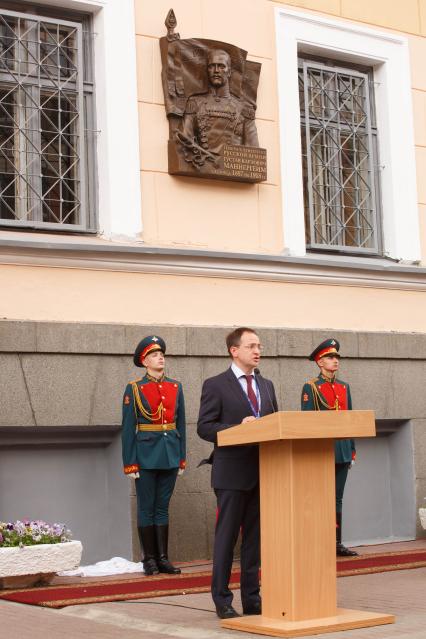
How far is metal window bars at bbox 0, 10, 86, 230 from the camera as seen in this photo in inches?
438

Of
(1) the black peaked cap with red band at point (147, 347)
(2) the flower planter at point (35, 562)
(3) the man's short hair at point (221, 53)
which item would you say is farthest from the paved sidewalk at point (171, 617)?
(3) the man's short hair at point (221, 53)

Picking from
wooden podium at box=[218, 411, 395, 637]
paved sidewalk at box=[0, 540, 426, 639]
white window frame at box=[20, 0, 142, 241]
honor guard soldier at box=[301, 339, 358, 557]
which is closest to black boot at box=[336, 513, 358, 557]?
honor guard soldier at box=[301, 339, 358, 557]

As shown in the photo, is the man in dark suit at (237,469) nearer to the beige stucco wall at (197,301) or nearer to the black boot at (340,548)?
the beige stucco wall at (197,301)

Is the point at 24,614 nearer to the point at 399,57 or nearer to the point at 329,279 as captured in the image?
the point at 329,279

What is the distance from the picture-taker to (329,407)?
11.4 meters

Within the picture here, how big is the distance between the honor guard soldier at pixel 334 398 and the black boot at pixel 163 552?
1883mm

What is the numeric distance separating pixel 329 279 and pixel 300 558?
5778mm

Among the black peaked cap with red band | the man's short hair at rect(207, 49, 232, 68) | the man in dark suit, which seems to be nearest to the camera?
the man in dark suit

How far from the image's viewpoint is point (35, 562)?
30.5ft

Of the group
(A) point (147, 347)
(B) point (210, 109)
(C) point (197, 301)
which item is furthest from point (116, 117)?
(A) point (147, 347)

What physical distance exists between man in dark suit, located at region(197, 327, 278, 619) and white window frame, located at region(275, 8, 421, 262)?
14.8 ft

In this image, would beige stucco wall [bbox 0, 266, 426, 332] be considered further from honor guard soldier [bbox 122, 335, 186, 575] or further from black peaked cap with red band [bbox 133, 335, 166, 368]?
honor guard soldier [bbox 122, 335, 186, 575]

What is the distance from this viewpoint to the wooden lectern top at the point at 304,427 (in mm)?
7047

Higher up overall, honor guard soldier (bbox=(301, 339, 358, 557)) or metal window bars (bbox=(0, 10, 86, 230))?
metal window bars (bbox=(0, 10, 86, 230))
